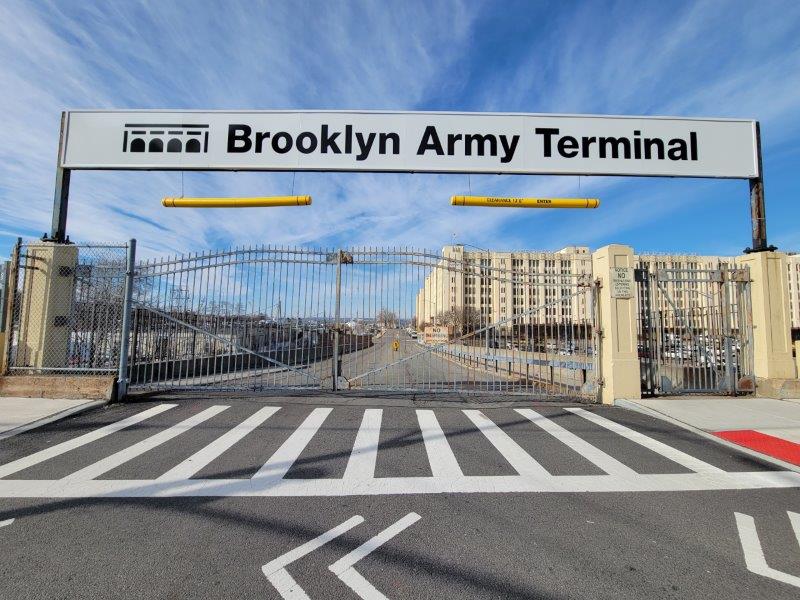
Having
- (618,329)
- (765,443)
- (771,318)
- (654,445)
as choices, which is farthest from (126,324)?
(771,318)

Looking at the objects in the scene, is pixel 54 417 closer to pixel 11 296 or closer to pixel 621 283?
pixel 11 296

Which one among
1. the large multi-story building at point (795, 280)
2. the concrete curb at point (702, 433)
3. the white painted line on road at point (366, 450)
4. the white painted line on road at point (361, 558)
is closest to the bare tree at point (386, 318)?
the white painted line on road at point (366, 450)

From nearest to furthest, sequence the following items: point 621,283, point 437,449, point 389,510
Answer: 1. point 389,510
2. point 437,449
3. point 621,283

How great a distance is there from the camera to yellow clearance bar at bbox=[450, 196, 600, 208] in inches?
383

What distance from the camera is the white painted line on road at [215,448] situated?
14.7 feet

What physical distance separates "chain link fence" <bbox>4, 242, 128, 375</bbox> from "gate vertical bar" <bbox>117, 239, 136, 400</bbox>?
Result: 0.17 metres

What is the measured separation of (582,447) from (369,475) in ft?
9.71

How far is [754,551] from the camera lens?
10.3 feet

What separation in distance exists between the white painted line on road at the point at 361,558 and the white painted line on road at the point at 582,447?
8.59 ft

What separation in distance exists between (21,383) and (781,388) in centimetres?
1498

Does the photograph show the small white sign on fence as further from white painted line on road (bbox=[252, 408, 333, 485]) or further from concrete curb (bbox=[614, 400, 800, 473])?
white painted line on road (bbox=[252, 408, 333, 485])

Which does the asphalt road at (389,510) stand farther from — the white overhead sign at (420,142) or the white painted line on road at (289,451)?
the white overhead sign at (420,142)

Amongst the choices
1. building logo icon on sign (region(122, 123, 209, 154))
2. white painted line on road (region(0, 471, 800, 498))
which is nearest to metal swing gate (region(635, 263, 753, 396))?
white painted line on road (region(0, 471, 800, 498))

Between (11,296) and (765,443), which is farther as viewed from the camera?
(11,296)
